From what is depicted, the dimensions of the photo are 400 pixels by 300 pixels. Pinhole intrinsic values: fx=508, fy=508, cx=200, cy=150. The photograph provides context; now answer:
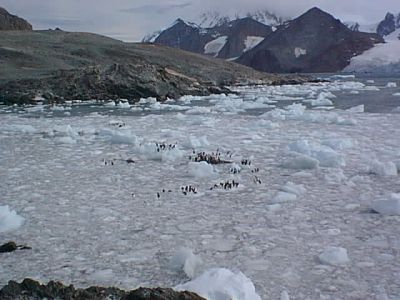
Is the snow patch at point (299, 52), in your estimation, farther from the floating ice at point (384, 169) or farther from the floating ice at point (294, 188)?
the floating ice at point (294, 188)

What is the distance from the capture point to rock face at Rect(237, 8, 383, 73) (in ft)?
433

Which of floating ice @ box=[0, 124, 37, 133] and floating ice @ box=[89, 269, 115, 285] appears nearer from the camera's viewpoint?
floating ice @ box=[89, 269, 115, 285]

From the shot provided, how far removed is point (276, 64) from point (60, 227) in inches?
5277

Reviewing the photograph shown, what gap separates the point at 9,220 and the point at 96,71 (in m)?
21.2

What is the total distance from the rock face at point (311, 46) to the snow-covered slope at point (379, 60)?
162 inches

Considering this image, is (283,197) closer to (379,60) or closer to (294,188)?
(294,188)

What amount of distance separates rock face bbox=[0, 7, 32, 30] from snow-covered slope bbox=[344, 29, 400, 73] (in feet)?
232

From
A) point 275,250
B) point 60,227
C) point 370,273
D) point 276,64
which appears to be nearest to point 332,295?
point 370,273

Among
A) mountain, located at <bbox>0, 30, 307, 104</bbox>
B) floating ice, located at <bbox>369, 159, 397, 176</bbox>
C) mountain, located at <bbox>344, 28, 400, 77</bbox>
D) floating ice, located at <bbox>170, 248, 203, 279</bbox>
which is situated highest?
mountain, located at <bbox>344, 28, 400, 77</bbox>

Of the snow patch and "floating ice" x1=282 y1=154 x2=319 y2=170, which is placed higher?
the snow patch

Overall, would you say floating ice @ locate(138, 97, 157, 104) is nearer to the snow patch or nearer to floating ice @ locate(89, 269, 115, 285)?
floating ice @ locate(89, 269, 115, 285)

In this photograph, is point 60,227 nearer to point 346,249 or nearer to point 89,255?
point 89,255

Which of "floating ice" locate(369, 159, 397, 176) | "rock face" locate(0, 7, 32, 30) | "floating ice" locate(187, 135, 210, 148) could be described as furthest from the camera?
"rock face" locate(0, 7, 32, 30)

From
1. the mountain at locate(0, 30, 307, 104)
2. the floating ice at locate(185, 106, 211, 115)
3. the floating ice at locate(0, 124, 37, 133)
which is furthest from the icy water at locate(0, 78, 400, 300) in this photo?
the mountain at locate(0, 30, 307, 104)
